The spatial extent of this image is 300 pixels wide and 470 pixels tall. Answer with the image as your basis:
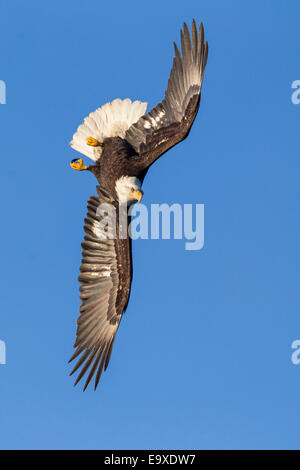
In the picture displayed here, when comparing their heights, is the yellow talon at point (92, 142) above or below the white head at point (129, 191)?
above

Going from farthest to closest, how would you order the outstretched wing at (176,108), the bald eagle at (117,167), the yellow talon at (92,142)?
the yellow talon at (92,142), the outstretched wing at (176,108), the bald eagle at (117,167)

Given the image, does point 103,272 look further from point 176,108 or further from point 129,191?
point 176,108

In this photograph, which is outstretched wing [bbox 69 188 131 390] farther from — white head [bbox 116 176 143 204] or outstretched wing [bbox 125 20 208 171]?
outstretched wing [bbox 125 20 208 171]

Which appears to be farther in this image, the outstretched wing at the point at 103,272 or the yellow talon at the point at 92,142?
the yellow talon at the point at 92,142

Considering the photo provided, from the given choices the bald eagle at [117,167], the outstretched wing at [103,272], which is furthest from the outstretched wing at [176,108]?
the outstretched wing at [103,272]

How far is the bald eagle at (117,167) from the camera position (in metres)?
9.04

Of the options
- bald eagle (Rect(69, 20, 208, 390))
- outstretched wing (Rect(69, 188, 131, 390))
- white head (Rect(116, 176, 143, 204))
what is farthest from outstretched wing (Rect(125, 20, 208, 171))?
outstretched wing (Rect(69, 188, 131, 390))

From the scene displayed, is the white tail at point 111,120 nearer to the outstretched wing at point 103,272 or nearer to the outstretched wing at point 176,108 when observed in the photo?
the outstretched wing at point 176,108

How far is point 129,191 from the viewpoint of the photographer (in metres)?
9.28

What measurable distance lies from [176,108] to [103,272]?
6.60 ft

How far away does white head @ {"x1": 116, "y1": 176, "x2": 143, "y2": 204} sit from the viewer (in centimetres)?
927
